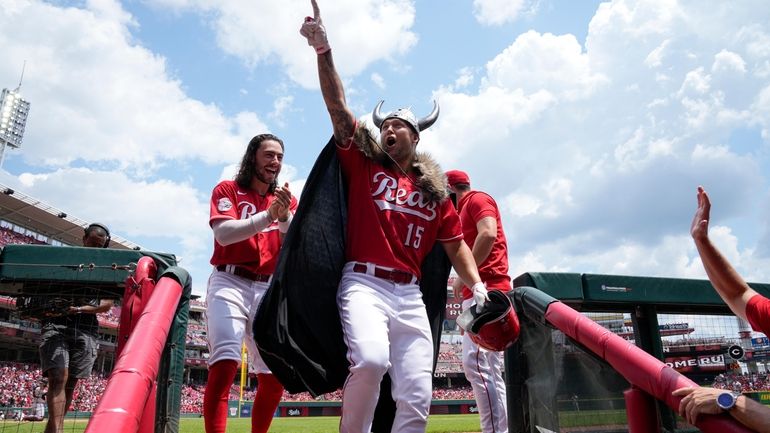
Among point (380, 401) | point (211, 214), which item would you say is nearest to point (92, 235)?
point (211, 214)

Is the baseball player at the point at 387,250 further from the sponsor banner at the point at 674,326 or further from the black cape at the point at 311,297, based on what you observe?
the sponsor banner at the point at 674,326

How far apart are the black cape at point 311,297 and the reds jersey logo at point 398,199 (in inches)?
9.3

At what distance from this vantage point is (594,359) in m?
2.62

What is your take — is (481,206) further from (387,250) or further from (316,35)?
(316,35)

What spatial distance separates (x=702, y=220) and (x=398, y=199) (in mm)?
1546

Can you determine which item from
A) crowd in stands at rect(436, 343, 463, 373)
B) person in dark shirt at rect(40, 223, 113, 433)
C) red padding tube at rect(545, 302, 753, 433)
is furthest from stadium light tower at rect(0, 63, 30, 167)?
red padding tube at rect(545, 302, 753, 433)

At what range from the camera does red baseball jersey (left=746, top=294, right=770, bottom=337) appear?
7.96 feet

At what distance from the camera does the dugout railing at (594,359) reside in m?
2.09

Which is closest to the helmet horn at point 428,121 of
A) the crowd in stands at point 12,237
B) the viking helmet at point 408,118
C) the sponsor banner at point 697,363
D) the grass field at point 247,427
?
the viking helmet at point 408,118

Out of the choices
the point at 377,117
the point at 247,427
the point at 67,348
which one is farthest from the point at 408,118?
the point at 247,427

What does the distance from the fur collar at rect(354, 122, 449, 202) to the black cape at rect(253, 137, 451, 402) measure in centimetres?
18

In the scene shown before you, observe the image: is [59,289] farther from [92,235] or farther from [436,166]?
[436,166]

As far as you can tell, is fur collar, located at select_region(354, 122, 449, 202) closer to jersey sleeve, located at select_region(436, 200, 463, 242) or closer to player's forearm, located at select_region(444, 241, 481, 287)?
jersey sleeve, located at select_region(436, 200, 463, 242)

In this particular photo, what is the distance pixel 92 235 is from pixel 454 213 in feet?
11.6
